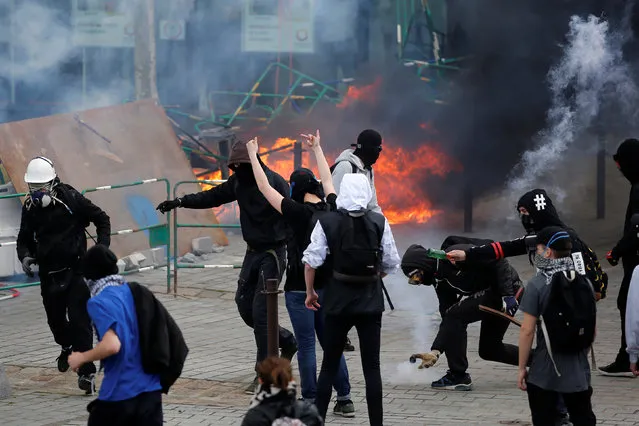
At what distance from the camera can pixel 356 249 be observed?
7211mm

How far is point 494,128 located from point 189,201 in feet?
29.5

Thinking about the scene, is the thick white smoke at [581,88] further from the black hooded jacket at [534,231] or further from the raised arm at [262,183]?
the raised arm at [262,183]

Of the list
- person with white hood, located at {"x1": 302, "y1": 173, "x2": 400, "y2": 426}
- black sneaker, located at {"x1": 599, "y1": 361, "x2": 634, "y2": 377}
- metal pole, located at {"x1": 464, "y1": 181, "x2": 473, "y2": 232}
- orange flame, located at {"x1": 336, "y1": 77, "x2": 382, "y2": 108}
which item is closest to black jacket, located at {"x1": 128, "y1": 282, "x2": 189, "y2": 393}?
person with white hood, located at {"x1": 302, "y1": 173, "x2": 400, "y2": 426}

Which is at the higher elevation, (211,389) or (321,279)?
(321,279)

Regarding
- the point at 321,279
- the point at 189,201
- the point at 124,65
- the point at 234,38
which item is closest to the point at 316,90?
the point at 234,38

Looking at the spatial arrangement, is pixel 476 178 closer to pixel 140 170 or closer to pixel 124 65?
pixel 140 170

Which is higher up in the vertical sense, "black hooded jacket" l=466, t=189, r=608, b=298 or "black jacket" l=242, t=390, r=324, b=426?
"black hooded jacket" l=466, t=189, r=608, b=298

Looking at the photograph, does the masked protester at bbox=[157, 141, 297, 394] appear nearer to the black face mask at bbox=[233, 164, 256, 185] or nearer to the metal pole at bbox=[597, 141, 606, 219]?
the black face mask at bbox=[233, 164, 256, 185]

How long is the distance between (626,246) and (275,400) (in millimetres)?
4295

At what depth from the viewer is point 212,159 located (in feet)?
59.8

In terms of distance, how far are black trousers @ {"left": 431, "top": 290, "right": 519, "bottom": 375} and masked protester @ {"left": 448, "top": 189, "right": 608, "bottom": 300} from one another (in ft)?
2.44

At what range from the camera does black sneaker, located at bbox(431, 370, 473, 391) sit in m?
8.74

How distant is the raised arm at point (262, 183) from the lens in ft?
25.8

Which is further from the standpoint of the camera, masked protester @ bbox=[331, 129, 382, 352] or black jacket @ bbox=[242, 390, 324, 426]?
masked protester @ bbox=[331, 129, 382, 352]
